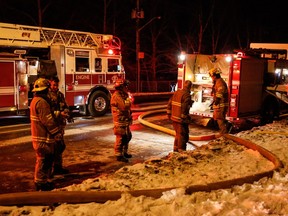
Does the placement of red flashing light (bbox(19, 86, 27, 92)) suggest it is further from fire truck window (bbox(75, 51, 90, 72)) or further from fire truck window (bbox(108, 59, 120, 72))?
fire truck window (bbox(108, 59, 120, 72))

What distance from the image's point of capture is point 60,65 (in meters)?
12.4

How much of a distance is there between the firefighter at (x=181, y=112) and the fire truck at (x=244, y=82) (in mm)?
3409

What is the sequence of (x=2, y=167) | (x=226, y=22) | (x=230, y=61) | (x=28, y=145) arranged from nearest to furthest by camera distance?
(x=2, y=167) → (x=28, y=145) → (x=230, y=61) → (x=226, y=22)

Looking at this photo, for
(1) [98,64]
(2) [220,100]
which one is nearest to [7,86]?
(1) [98,64]

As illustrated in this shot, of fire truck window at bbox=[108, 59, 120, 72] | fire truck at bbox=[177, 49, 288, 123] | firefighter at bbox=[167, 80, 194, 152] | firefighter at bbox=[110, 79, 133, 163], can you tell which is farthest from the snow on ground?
fire truck window at bbox=[108, 59, 120, 72]

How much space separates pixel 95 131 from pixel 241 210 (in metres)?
7.15

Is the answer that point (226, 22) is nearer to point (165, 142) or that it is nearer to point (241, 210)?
point (165, 142)

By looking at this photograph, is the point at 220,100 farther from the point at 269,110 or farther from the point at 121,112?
the point at 269,110

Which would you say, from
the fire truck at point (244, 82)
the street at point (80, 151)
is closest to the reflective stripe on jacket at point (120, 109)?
the street at point (80, 151)

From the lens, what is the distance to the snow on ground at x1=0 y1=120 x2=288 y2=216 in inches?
143

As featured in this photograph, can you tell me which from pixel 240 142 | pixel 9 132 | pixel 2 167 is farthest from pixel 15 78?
pixel 240 142

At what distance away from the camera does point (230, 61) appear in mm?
10078

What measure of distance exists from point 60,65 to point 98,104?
208 centimetres

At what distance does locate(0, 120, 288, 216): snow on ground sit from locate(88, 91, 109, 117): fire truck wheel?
23.6 ft
